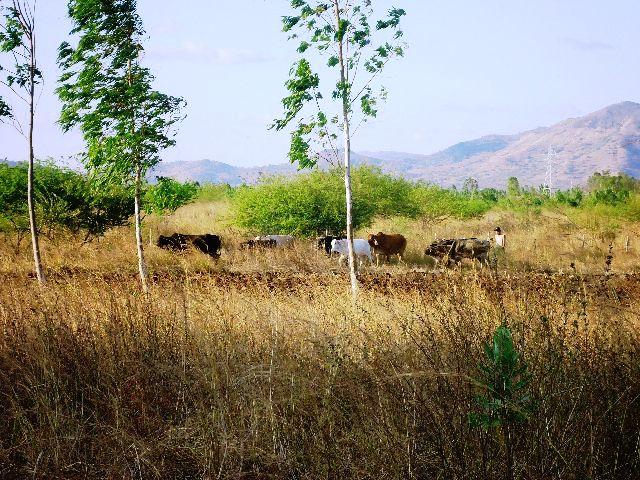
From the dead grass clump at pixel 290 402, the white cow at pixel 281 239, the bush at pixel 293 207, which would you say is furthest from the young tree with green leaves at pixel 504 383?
the bush at pixel 293 207

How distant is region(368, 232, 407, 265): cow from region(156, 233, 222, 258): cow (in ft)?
13.7

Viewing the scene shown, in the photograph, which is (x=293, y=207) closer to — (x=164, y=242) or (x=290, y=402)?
(x=164, y=242)

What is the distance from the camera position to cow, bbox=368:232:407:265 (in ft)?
55.8

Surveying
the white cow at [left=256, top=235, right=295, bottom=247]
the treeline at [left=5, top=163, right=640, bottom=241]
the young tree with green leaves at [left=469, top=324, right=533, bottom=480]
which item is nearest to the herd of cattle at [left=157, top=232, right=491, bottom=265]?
the white cow at [left=256, top=235, right=295, bottom=247]

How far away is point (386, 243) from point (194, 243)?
5087mm

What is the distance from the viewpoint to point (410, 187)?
2531 centimetres

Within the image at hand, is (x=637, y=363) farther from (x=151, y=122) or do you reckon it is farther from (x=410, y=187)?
(x=410, y=187)

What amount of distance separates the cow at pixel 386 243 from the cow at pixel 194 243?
164 inches

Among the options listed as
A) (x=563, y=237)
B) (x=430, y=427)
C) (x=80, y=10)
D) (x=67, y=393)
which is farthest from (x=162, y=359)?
(x=563, y=237)

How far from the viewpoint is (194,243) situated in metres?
16.6

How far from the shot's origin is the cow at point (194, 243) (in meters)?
16.6

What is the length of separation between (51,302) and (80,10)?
23.1 feet

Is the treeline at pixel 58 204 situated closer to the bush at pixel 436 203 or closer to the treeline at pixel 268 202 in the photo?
the treeline at pixel 268 202

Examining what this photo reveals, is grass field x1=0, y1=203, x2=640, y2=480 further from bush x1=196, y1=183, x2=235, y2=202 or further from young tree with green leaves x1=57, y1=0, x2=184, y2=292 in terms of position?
bush x1=196, y1=183, x2=235, y2=202
